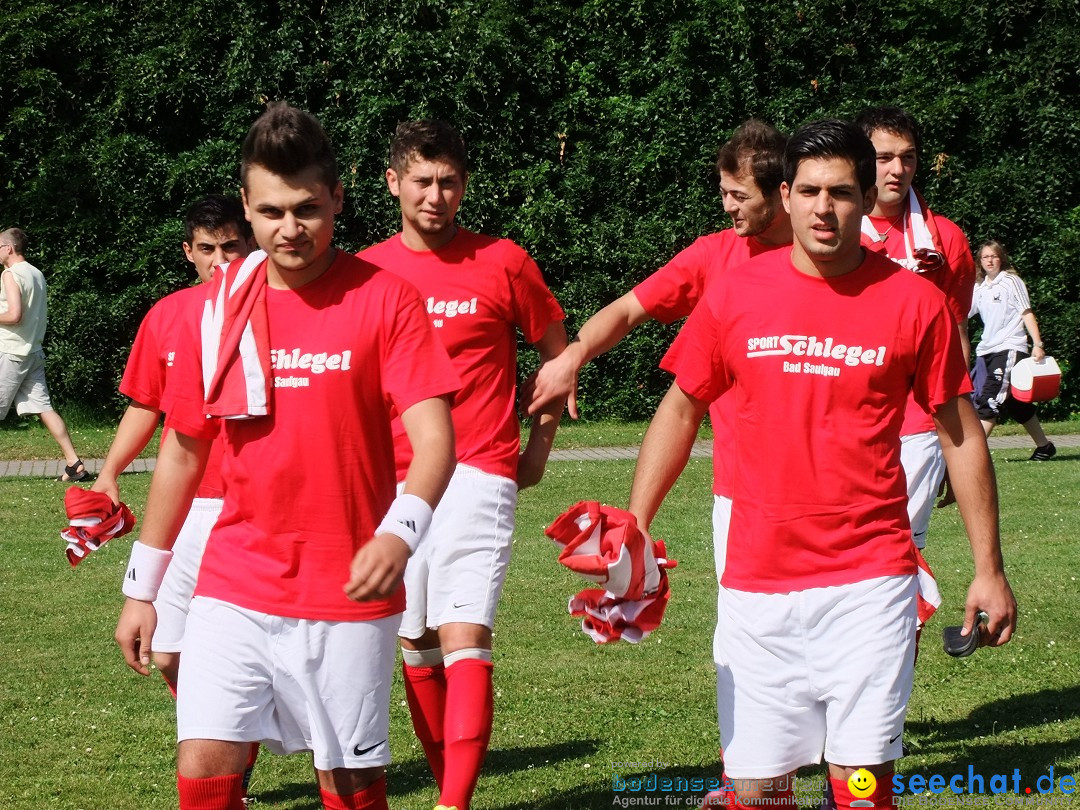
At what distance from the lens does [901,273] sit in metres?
4.02

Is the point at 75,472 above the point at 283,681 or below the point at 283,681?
below

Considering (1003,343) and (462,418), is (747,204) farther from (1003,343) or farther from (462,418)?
(1003,343)

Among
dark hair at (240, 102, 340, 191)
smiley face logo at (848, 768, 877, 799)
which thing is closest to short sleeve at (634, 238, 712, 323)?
dark hair at (240, 102, 340, 191)

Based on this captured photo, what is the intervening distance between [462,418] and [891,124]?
7.12 ft

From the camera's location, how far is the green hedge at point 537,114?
18453 mm

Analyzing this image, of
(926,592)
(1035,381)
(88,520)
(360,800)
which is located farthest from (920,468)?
(1035,381)

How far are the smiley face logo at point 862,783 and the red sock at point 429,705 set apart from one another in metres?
2.03

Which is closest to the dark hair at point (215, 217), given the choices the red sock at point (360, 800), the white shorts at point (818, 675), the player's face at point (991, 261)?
the red sock at point (360, 800)

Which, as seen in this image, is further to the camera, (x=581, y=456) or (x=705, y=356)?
(x=581, y=456)

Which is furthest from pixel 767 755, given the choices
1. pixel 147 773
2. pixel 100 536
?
pixel 147 773

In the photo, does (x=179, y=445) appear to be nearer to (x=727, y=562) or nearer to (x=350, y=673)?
(x=350, y=673)

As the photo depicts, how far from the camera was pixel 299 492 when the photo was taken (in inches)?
148

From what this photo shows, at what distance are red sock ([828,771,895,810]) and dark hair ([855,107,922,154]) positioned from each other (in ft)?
9.47

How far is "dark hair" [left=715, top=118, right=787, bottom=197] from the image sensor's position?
5121mm
